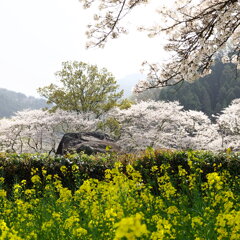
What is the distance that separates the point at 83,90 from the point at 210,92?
3258 centimetres

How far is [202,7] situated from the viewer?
614cm

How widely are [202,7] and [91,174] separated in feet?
20.2

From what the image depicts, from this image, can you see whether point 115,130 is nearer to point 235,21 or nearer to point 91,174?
point 91,174

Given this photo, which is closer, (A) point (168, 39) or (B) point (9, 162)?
(A) point (168, 39)

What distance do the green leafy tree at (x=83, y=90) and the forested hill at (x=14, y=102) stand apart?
5055 inches

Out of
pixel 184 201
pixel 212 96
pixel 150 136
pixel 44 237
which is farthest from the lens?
pixel 212 96

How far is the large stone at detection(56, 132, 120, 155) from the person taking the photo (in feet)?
49.3

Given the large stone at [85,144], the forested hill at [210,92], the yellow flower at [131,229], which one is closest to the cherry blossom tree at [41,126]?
the large stone at [85,144]

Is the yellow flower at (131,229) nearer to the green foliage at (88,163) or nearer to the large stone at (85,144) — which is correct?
the green foliage at (88,163)

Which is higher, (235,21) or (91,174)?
(235,21)

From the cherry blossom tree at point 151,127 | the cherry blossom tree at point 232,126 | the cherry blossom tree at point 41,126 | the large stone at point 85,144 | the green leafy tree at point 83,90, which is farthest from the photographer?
the green leafy tree at point 83,90

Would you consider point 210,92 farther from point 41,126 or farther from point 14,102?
point 14,102

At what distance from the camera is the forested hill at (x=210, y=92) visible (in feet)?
160

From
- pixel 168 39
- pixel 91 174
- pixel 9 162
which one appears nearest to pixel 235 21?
pixel 168 39
